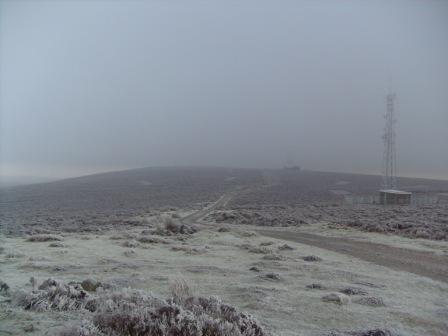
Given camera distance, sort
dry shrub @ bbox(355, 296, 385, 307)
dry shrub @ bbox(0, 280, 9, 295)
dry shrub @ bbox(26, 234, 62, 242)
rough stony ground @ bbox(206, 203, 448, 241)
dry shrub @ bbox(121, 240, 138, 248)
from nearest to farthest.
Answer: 1. dry shrub @ bbox(0, 280, 9, 295)
2. dry shrub @ bbox(355, 296, 385, 307)
3. dry shrub @ bbox(121, 240, 138, 248)
4. dry shrub @ bbox(26, 234, 62, 242)
5. rough stony ground @ bbox(206, 203, 448, 241)

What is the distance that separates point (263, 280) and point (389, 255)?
819 cm

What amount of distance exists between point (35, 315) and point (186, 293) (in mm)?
2742

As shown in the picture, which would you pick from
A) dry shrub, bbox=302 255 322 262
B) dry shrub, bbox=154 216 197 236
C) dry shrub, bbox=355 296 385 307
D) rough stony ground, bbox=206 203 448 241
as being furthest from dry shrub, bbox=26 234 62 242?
dry shrub, bbox=355 296 385 307

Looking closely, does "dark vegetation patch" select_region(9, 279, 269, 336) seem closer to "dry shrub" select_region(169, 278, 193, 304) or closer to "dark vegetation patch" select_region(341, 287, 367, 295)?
"dry shrub" select_region(169, 278, 193, 304)

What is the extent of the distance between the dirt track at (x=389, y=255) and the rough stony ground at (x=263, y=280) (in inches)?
31.6

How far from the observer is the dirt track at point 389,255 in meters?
14.8

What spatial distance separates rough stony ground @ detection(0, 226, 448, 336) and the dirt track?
804 millimetres

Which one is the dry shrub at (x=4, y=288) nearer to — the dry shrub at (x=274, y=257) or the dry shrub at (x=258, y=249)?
the dry shrub at (x=274, y=257)

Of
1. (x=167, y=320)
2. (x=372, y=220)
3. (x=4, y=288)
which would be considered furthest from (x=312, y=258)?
(x=372, y=220)

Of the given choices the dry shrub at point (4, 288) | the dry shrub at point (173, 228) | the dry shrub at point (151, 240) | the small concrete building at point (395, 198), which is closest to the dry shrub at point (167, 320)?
the dry shrub at point (4, 288)

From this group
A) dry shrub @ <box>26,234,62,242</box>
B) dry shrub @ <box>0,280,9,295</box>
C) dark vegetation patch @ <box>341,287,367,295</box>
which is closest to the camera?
dry shrub @ <box>0,280,9,295</box>

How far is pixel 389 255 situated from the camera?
710 inches

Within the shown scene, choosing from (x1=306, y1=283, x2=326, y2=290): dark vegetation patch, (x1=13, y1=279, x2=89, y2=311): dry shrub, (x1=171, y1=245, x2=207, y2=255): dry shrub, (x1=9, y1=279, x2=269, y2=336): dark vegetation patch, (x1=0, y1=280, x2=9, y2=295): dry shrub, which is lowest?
(x1=171, y1=245, x2=207, y2=255): dry shrub

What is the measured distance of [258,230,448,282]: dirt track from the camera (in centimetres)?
1475
